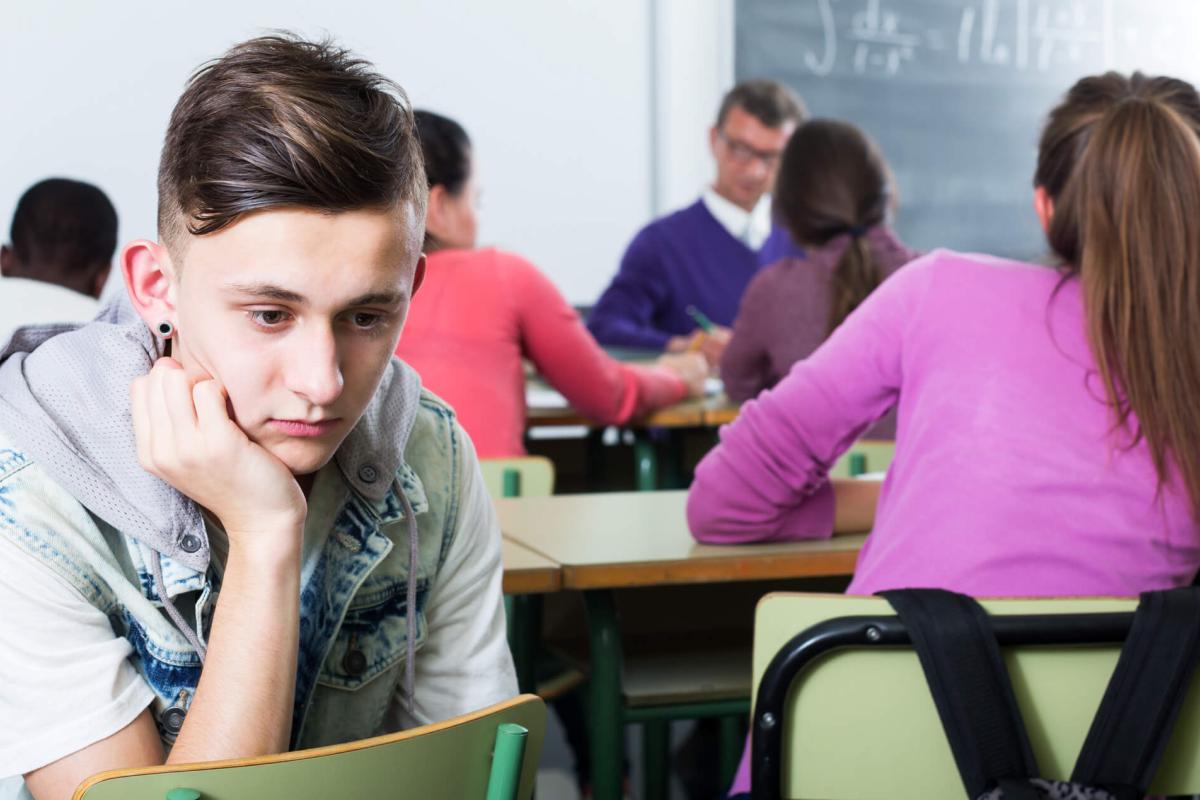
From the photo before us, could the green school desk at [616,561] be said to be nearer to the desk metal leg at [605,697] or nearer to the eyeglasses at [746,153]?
the desk metal leg at [605,697]

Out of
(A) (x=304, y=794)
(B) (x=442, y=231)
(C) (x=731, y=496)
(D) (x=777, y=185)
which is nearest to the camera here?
(A) (x=304, y=794)

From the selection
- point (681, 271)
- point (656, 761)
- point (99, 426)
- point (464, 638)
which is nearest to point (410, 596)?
point (464, 638)

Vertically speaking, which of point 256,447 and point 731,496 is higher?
point 256,447

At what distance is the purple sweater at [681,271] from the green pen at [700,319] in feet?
0.07

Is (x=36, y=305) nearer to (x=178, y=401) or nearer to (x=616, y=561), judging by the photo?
(x=616, y=561)

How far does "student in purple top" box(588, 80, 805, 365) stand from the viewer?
4344 millimetres

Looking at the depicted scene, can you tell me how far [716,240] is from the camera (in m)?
4.38

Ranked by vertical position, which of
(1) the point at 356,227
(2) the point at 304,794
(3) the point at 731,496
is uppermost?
(1) the point at 356,227

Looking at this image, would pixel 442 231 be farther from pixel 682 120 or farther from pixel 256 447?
pixel 682 120

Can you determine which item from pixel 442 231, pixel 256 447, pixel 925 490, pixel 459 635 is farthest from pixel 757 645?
pixel 442 231

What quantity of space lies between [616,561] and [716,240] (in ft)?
8.77

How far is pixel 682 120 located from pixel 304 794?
445cm

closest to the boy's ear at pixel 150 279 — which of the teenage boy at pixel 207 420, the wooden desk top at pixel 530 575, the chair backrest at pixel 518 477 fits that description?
the teenage boy at pixel 207 420

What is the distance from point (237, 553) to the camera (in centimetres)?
109
